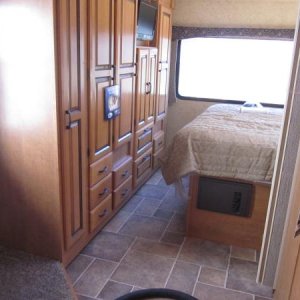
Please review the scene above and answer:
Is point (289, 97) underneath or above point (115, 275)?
above

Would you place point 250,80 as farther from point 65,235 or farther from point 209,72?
point 65,235

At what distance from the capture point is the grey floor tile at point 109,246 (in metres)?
2.47

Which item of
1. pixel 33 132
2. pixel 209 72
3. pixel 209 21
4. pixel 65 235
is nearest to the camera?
pixel 33 132

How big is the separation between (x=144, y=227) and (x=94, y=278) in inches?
29.9

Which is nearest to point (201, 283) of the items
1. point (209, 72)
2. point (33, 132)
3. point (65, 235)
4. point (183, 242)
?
point (183, 242)

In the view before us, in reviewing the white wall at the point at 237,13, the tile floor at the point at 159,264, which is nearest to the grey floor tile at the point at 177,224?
the tile floor at the point at 159,264

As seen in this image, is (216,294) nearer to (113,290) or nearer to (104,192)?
(113,290)

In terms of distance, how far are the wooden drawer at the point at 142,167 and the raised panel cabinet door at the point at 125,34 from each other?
993mm

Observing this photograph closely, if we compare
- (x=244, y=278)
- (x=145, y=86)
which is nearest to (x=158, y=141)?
(x=145, y=86)

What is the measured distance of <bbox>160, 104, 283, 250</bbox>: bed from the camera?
2445 millimetres

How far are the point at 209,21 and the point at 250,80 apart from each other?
0.92 m

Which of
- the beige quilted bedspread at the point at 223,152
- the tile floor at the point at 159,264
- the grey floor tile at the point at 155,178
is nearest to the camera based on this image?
the tile floor at the point at 159,264

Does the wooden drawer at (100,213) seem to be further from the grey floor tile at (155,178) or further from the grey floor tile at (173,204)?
the grey floor tile at (155,178)

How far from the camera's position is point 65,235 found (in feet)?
7.24
